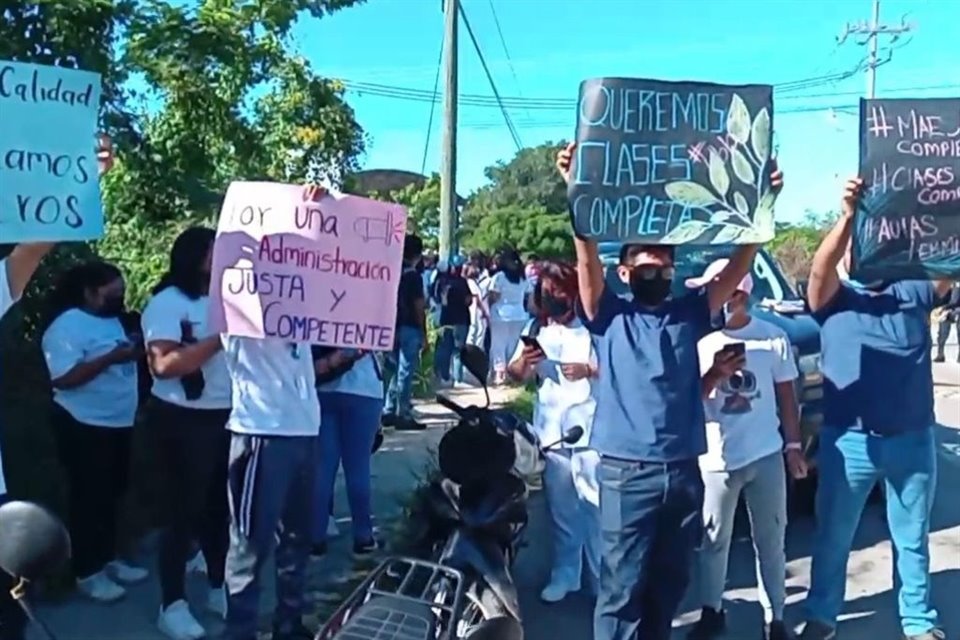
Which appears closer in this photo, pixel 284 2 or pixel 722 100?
pixel 722 100

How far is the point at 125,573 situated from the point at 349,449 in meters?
1.37

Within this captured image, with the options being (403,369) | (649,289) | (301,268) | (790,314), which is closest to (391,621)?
(649,289)

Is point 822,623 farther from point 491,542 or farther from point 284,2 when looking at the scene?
point 284,2

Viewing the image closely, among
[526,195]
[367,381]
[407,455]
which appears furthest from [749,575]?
[526,195]

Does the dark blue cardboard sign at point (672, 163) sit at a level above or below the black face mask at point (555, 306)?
above

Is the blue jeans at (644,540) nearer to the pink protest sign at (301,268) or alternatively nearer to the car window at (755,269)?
the pink protest sign at (301,268)

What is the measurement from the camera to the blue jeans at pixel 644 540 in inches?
185

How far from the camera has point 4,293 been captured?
3.92 metres

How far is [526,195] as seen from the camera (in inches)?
2370

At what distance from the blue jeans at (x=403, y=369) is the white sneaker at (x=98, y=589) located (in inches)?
216

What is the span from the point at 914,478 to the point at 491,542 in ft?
6.50

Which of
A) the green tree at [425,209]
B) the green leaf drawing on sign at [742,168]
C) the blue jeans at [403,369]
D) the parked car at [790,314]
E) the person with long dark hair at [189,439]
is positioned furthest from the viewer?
the green tree at [425,209]

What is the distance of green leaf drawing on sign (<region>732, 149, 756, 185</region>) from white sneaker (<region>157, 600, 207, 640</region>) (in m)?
3.19

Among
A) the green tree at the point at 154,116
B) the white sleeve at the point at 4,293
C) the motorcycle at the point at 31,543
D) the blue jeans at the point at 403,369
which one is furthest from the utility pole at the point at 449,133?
the motorcycle at the point at 31,543
